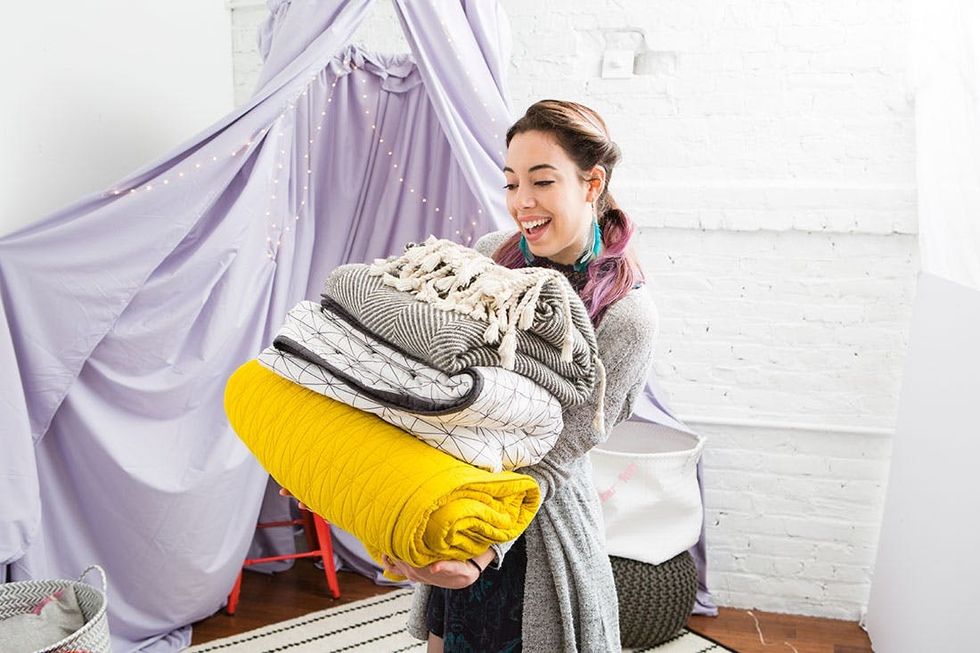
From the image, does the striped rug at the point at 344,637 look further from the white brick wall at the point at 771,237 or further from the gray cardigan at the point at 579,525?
the gray cardigan at the point at 579,525

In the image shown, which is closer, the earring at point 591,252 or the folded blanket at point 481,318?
the folded blanket at point 481,318

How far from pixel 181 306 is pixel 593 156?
1378 mm

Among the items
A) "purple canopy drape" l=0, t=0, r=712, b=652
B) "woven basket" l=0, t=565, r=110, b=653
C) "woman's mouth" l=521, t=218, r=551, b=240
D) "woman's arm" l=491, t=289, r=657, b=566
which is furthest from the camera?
"purple canopy drape" l=0, t=0, r=712, b=652

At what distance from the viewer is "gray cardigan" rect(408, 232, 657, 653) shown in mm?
1161

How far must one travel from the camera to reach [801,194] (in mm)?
2529

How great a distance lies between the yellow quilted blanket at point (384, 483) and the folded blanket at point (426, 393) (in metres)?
0.02

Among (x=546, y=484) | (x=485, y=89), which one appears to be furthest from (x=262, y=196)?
(x=546, y=484)

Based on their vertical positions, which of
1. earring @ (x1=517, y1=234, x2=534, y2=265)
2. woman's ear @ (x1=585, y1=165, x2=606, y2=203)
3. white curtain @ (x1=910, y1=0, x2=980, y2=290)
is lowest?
earring @ (x1=517, y1=234, x2=534, y2=265)

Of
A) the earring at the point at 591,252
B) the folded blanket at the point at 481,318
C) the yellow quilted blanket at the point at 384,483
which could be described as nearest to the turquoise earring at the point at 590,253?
the earring at the point at 591,252

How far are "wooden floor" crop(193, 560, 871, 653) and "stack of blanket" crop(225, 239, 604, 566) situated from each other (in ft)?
5.26

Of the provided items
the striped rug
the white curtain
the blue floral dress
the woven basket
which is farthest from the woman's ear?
the striped rug

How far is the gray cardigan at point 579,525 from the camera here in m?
1.16

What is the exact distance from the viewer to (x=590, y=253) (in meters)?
1.29

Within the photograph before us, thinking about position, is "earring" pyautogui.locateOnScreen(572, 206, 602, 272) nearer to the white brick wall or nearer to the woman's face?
the woman's face
